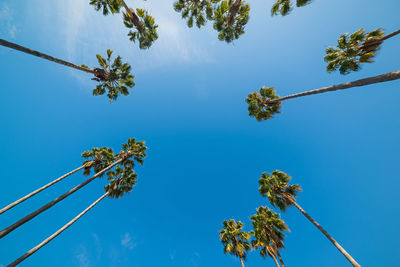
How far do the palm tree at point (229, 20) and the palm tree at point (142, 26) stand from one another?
23.5 feet

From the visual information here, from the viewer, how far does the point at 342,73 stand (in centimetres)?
883

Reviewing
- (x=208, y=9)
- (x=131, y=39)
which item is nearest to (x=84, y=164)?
(x=131, y=39)

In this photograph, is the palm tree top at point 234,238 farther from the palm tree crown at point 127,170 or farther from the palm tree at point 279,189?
the palm tree crown at point 127,170

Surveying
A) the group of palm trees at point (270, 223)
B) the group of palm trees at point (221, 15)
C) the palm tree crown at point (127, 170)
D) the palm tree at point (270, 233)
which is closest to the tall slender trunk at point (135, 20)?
the group of palm trees at point (221, 15)

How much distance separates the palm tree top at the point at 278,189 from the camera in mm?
11484

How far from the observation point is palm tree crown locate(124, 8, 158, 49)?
13335 mm

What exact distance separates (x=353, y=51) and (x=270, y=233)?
15079 millimetres

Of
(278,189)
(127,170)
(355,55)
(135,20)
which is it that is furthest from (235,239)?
(135,20)

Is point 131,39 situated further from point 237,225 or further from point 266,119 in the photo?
point 237,225

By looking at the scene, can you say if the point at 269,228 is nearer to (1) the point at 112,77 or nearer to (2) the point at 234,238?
(2) the point at 234,238

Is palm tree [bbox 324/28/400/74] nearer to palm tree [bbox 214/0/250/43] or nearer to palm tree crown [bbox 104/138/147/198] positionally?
palm tree [bbox 214/0/250/43]

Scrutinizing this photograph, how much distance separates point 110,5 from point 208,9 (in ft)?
33.5

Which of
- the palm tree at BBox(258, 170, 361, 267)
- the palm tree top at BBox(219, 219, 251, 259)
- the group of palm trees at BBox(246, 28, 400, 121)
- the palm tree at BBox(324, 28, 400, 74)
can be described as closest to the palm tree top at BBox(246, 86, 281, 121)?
the group of palm trees at BBox(246, 28, 400, 121)

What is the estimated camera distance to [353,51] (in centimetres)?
794
